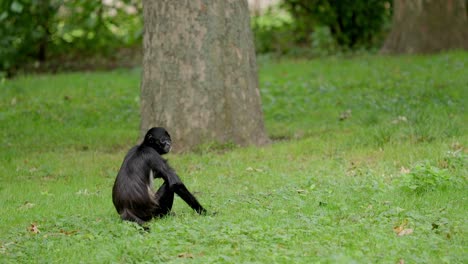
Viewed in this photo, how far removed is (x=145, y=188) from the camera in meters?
7.71

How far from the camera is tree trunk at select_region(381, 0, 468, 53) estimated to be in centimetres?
1959

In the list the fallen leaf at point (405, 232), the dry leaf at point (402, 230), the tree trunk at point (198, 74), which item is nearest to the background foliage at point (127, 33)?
the tree trunk at point (198, 74)

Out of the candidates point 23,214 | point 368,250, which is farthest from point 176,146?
point 368,250

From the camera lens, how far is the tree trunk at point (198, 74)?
11.7 m

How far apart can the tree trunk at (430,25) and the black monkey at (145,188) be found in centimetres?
1311

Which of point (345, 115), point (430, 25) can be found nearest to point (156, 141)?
point (345, 115)

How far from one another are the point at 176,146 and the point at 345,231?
→ 201 inches

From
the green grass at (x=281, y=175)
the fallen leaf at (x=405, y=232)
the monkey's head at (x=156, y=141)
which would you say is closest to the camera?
the green grass at (x=281, y=175)

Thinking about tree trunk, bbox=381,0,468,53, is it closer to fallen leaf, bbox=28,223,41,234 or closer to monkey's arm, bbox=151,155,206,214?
monkey's arm, bbox=151,155,206,214

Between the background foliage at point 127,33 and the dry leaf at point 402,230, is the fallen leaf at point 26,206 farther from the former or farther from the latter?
the background foliage at point 127,33

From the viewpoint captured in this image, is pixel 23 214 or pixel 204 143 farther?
pixel 204 143

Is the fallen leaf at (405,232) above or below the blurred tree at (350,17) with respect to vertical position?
below

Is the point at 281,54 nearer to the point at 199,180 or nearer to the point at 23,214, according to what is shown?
the point at 199,180

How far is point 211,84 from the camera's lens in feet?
38.4
